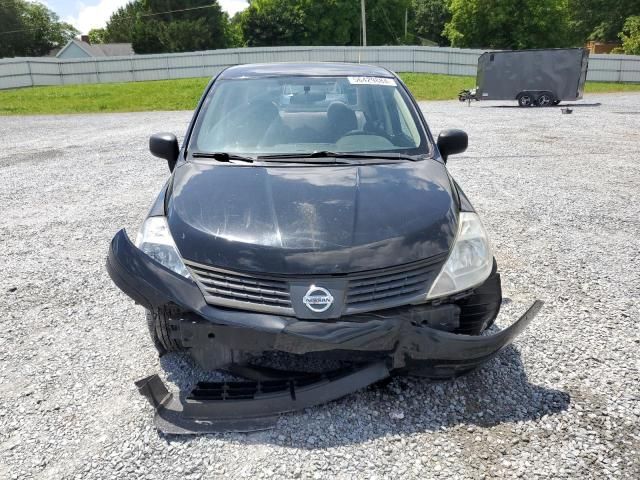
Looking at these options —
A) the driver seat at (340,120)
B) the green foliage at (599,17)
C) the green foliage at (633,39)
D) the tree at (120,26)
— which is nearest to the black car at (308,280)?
the driver seat at (340,120)

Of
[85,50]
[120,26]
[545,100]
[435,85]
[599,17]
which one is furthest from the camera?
[120,26]

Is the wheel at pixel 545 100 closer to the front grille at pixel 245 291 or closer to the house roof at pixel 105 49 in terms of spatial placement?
the front grille at pixel 245 291

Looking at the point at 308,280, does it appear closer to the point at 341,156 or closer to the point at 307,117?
the point at 341,156

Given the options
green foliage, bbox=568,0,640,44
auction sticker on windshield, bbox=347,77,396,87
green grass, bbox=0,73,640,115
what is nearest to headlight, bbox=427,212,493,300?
auction sticker on windshield, bbox=347,77,396,87

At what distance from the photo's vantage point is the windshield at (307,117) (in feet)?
11.2

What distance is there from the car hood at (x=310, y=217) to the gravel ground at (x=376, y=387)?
31.7 inches

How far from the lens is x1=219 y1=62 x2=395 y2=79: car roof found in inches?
159

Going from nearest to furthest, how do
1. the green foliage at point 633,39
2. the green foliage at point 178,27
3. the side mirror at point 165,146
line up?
the side mirror at point 165,146 < the green foliage at point 633,39 < the green foliage at point 178,27

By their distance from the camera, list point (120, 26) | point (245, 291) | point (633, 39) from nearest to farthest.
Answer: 1. point (245, 291)
2. point (633, 39)
3. point (120, 26)

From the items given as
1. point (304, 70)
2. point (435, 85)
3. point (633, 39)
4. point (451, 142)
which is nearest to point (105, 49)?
point (435, 85)

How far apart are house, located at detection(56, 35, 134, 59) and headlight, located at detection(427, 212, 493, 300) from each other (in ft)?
195

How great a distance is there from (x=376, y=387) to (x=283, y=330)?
786 mm

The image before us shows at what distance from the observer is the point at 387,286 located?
2361 millimetres

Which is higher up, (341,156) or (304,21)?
(304,21)
